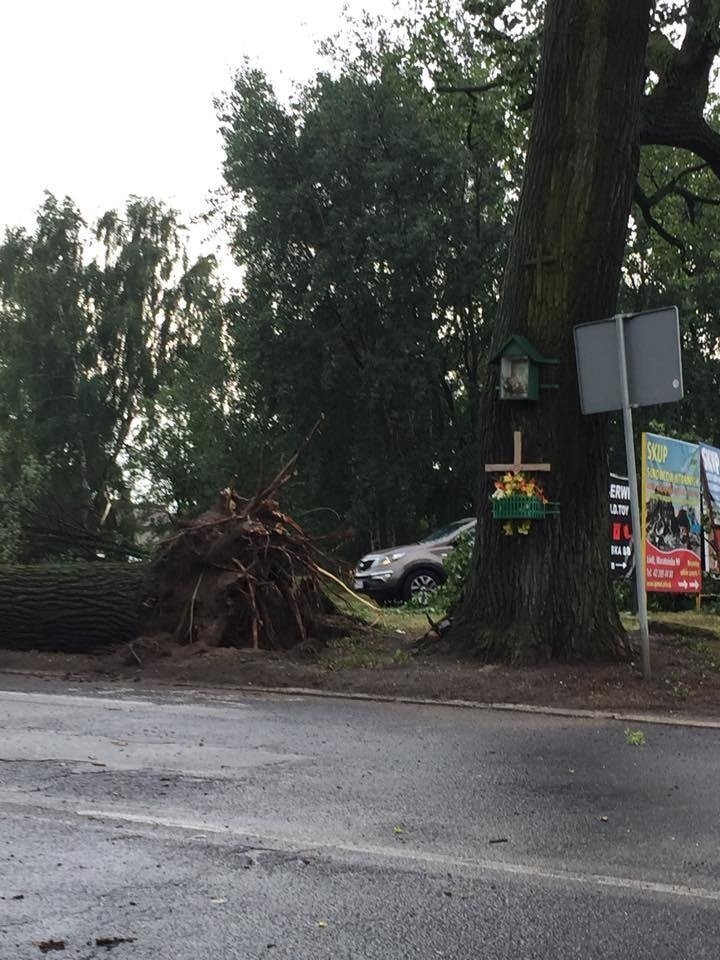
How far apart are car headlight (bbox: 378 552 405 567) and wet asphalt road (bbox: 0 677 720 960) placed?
12.9 m

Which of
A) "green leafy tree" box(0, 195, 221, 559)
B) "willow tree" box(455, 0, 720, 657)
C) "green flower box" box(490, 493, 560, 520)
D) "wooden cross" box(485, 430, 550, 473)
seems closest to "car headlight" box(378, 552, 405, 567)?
"willow tree" box(455, 0, 720, 657)

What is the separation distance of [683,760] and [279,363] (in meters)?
27.2

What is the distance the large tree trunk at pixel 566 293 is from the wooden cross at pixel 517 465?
8 cm

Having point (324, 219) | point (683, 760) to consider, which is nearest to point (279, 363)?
point (324, 219)

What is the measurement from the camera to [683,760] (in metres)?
6.58

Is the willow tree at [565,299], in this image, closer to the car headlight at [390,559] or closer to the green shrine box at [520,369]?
the green shrine box at [520,369]

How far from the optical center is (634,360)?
959cm

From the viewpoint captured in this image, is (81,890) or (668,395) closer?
(81,890)

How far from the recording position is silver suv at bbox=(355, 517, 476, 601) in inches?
811

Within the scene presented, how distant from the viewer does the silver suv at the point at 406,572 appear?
67.6 ft

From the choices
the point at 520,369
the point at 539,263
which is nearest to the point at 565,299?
the point at 539,263

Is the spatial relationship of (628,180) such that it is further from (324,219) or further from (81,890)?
(324,219)

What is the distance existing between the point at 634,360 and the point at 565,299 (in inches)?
45.5

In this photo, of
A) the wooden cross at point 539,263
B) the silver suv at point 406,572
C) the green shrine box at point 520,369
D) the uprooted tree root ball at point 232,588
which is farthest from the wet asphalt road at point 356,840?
the silver suv at point 406,572
